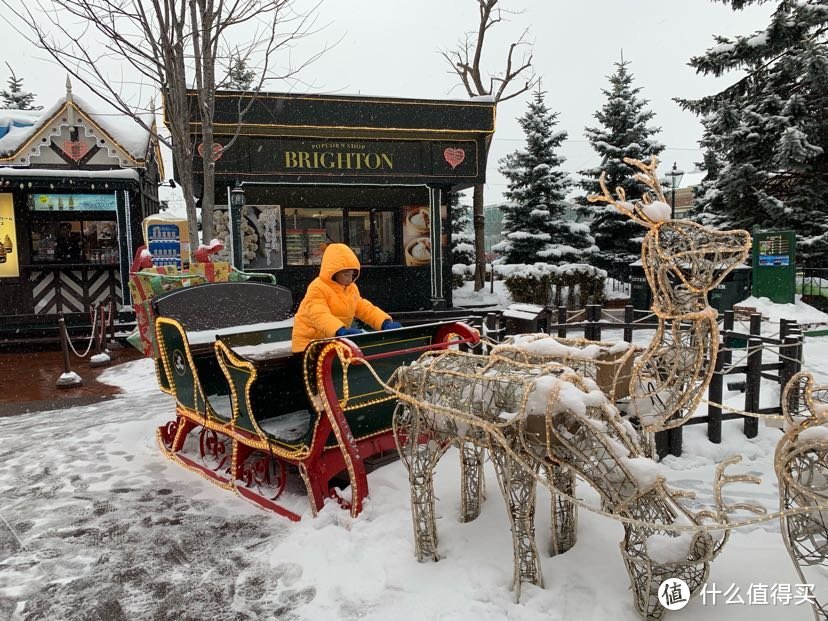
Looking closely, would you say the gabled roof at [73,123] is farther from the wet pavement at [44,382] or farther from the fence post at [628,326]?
the fence post at [628,326]

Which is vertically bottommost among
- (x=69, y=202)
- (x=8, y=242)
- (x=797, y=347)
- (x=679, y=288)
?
(x=797, y=347)

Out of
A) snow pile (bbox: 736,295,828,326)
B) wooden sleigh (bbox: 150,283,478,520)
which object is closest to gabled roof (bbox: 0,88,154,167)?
wooden sleigh (bbox: 150,283,478,520)

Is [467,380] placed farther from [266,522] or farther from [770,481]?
[770,481]

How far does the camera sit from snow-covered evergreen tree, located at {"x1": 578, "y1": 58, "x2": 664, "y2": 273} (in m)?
21.3

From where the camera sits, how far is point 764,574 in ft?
10.7

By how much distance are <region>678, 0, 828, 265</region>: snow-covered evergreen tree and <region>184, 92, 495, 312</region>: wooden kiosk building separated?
751cm

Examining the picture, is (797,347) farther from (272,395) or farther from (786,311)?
(786,311)

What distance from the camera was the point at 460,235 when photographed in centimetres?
2388

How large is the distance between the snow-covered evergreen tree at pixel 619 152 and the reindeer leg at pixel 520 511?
19169mm

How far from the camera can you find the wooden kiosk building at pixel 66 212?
1335 cm

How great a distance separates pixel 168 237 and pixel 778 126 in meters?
15.4

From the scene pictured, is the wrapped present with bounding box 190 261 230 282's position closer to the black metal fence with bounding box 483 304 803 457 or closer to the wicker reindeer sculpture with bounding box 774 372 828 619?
the black metal fence with bounding box 483 304 803 457

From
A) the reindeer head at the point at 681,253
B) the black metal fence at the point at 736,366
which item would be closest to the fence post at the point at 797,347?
the black metal fence at the point at 736,366

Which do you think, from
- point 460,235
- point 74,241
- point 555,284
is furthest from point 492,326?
point 460,235
